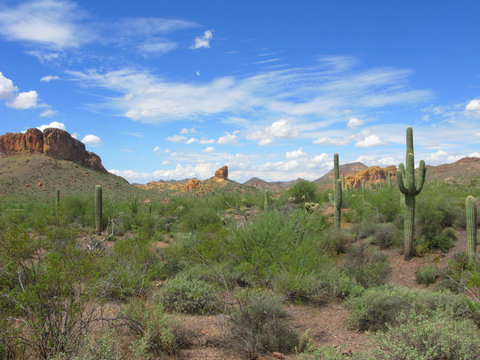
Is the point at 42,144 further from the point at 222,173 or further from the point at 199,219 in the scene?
the point at 199,219

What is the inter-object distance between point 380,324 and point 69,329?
571 centimetres

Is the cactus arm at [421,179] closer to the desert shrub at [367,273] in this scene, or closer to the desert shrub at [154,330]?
the desert shrub at [367,273]

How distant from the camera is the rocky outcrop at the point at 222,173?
7931 centimetres

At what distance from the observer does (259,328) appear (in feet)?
22.0

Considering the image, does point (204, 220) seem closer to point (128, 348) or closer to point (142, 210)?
point (142, 210)

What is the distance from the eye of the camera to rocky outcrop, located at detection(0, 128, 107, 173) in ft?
214

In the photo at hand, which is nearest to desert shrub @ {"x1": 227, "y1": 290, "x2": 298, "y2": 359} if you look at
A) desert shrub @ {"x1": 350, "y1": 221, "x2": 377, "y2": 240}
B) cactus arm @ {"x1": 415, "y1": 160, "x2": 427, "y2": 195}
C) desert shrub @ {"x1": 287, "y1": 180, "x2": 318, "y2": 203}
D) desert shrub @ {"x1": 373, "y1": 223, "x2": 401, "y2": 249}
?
cactus arm @ {"x1": 415, "y1": 160, "x2": 427, "y2": 195}

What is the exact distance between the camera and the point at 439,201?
57.7 ft

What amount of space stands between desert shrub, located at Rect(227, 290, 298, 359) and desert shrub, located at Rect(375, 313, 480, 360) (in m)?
1.82

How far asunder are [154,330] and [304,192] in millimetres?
28404

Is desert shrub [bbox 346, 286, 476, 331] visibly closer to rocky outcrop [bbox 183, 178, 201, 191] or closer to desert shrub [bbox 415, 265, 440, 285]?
desert shrub [bbox 415, 265, 440, 285]

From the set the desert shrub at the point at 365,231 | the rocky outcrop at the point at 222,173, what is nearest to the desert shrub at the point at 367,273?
the desert shrub at the point at 365,231

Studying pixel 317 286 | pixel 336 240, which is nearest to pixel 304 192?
pixel 336 240

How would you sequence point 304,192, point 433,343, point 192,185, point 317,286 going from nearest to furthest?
point 433,343 → point 317,286 → point 304,192 → point 192,185
